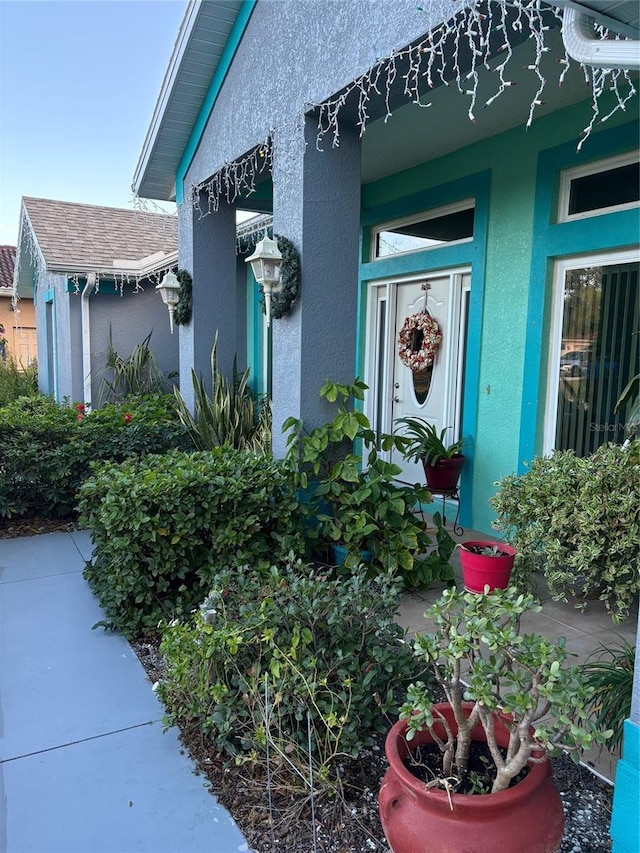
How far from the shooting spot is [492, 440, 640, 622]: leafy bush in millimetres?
3258

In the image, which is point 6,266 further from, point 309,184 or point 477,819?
point 477,819

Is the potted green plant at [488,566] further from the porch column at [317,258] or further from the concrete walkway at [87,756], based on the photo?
the concrete walkway at [87,756]

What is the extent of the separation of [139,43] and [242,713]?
266 inches

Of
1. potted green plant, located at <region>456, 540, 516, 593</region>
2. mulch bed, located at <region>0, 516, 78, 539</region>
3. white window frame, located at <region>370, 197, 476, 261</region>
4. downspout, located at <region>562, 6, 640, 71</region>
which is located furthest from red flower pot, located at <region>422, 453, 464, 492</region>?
downspout, located at <region>562, 6, 640, 71</region>

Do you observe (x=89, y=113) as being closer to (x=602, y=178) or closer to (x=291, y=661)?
(x=602, y=178)

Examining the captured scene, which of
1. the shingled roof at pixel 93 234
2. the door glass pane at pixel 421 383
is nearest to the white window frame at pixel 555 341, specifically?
the door glass pane at pixel 421 383

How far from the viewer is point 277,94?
431cm

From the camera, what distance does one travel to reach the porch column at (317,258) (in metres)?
4.03

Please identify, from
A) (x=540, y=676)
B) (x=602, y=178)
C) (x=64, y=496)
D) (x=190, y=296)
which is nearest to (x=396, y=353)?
(x=190, y=296)

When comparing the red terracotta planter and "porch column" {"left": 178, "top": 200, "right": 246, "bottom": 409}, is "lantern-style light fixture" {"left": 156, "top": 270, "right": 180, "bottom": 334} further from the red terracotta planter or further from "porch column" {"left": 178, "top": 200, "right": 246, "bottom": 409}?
the red terracotta planter

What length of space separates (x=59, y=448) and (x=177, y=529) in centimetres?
281

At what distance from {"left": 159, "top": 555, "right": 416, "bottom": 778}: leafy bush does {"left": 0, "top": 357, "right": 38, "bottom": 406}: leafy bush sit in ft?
31.5

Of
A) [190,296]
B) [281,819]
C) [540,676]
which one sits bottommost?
[281,819]

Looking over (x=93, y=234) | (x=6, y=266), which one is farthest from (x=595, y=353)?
(x=6, y=266)
